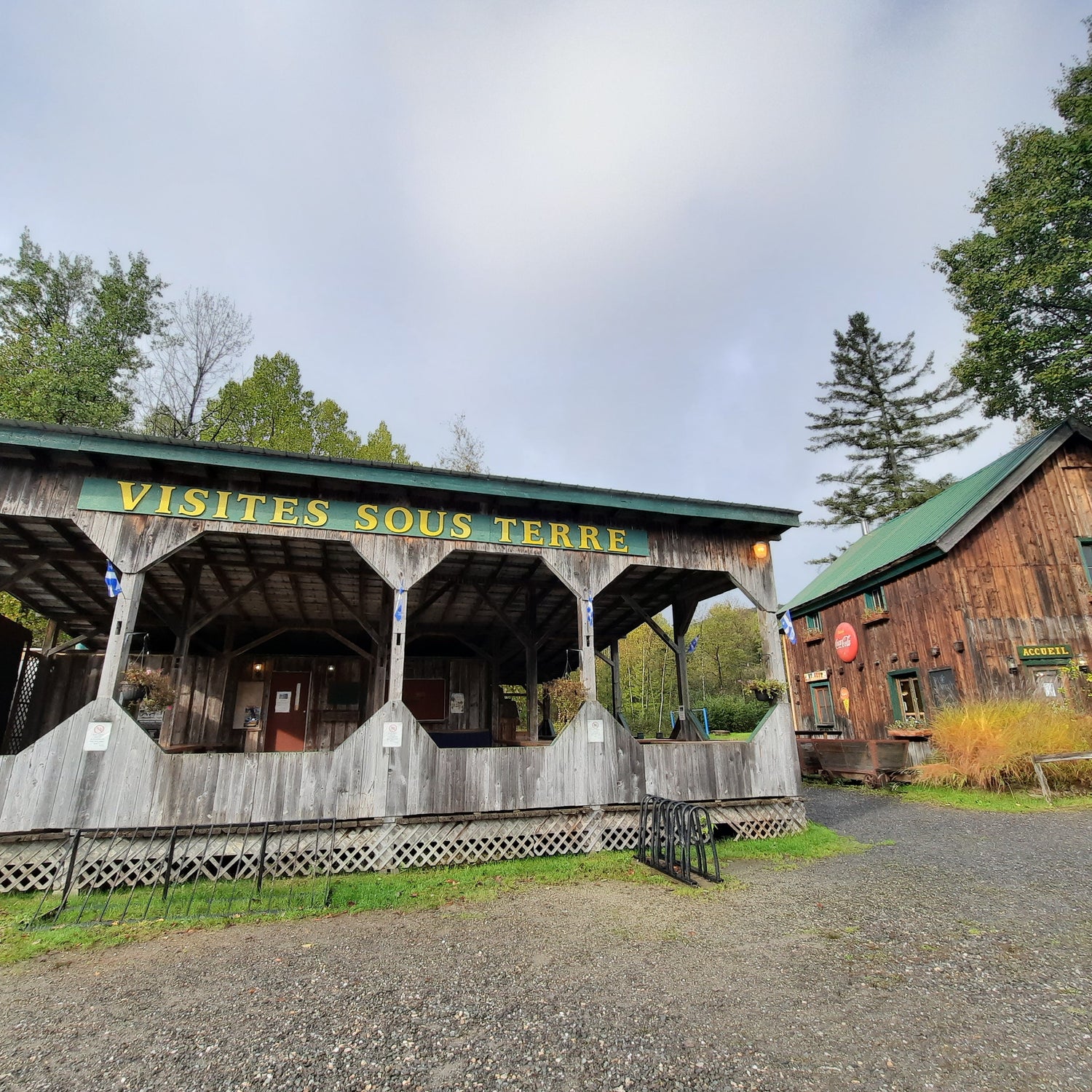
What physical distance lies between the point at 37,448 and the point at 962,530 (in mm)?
19832

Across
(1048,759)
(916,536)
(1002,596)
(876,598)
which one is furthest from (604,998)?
(916,536)

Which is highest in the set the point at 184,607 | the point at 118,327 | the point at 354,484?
the point at 118,327

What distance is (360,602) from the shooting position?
1273 cm

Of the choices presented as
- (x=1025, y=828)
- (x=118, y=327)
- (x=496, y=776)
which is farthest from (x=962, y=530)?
(x=118, y=327)

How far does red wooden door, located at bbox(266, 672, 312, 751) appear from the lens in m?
14.5

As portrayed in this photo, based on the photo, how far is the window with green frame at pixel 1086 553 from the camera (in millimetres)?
16359

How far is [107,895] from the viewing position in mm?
6672

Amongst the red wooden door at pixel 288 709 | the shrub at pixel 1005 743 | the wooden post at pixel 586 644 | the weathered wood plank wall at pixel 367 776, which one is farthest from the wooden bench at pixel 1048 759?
the red wooden door at pixel 288 709

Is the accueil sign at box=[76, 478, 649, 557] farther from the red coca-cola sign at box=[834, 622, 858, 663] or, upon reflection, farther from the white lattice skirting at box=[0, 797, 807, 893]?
the red coca-cola sign at box=[834, 622, 858, 663]

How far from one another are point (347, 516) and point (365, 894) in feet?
16.0

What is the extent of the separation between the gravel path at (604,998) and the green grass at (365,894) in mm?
350

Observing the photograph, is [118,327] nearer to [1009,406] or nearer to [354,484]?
[354,484]

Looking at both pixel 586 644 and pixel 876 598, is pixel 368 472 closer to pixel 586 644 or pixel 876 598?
pixel 586 644

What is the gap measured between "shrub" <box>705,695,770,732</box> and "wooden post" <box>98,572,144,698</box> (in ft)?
104
